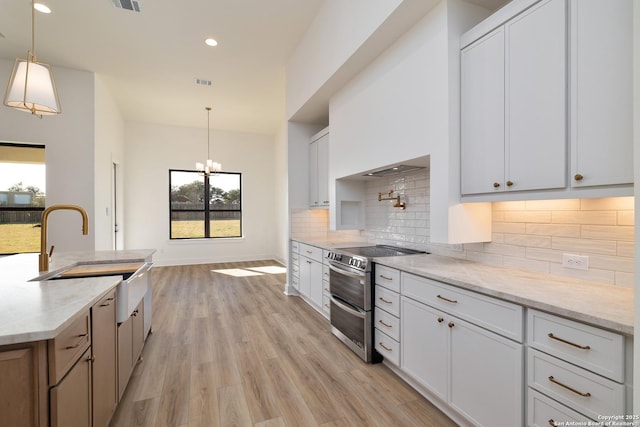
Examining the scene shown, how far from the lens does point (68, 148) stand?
438 cm

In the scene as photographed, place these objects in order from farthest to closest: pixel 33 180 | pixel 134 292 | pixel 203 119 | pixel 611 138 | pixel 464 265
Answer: pixel 203 119, pixel 33 180, pixel 464 265, pixel 134 292, pixel 611 138

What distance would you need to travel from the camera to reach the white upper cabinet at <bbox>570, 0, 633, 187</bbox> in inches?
49.5

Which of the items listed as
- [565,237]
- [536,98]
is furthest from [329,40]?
[565,237]

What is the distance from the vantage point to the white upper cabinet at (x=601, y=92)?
→ 1.26 m

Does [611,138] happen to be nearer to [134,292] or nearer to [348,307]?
[348,307]

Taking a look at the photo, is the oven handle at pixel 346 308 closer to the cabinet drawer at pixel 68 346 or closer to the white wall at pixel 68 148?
the cabinet drawer at pixel 68 346

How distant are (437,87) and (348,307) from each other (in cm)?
198

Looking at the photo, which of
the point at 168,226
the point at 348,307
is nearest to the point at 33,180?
the point at 168,226

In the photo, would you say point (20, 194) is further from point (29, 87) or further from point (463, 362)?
point (463, 362)

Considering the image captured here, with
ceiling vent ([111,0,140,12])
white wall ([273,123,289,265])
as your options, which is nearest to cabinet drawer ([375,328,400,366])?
ceiling vent ([111,0,140,12])

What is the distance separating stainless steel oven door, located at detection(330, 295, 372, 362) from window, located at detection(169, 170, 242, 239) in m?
5.06

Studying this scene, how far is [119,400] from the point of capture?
1899 mm

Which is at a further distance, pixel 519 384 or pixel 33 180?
pixel 33 180

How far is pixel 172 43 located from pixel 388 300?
4.01m
